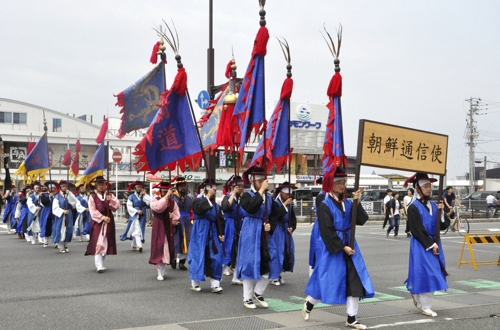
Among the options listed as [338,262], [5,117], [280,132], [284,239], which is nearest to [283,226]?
[284,239]

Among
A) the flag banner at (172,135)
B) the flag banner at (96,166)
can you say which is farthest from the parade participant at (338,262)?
the flag banner at (96,166)

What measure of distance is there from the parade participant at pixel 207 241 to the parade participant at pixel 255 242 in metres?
1.07

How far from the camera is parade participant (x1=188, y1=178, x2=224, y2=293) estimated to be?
9.34 metres

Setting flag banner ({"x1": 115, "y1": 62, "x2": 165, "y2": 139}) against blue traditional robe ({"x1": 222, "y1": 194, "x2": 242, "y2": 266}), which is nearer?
blue traditional robe ({"x1": 222, "y1": 194, "x2": 242, "y2": 266})

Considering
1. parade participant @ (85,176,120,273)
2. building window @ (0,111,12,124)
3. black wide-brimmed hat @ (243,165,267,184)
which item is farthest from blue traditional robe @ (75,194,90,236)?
building window @ (0,111,12,124)

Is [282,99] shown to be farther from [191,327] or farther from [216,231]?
[191,327]

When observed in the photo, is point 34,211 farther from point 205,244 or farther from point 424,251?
point 424,251

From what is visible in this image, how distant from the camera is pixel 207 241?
9.47 meters

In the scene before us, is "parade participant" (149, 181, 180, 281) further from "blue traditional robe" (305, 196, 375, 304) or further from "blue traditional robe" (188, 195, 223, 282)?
"blue traditional robe" (305, 196, 375, 304)

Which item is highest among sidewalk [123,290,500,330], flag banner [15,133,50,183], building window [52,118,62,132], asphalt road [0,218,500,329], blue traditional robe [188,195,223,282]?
building window [52,118,62,132]

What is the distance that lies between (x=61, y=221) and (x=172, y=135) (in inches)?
278

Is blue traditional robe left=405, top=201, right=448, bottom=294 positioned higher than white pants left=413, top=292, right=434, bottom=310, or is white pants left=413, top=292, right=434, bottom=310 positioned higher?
blue traditional robe left=405, top=201, right=448, bottom=294

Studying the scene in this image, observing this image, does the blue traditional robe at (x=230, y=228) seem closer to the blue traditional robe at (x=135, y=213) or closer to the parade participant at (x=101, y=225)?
the parade participant at (x=101, y=225)

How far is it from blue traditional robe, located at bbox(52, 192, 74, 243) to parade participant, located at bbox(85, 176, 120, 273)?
3.78 metres
